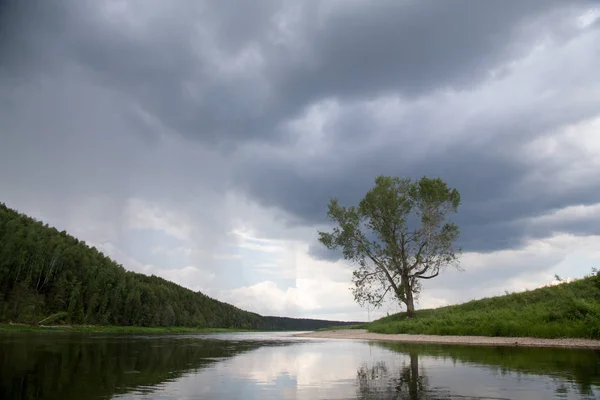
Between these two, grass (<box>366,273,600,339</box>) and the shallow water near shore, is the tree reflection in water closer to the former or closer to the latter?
the shallow water near shore

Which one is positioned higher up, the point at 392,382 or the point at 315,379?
the point at 392,382

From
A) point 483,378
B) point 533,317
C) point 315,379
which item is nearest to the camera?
point 483,378

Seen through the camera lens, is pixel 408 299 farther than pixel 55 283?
No

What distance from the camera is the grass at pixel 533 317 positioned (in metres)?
27.0

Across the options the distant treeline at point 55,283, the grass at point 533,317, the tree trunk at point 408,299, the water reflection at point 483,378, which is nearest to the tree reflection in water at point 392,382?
the water reflection at point 483,378

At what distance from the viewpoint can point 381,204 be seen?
5603 centimetres

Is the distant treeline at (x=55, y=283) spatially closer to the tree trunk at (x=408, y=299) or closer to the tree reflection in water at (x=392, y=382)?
the tree trunk at (x=408, y=299)

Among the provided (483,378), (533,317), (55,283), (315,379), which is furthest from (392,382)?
→ (55,283)

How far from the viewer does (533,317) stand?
30.7 m

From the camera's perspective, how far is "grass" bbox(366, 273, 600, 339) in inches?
1062

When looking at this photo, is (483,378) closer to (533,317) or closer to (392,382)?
(392,382)

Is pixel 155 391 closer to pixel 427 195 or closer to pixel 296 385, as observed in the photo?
pixel 296 385

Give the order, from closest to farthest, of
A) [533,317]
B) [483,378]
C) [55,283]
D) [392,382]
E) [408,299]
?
[392,382]
[483,378]
[533,317]
[408,299]
[55,283]

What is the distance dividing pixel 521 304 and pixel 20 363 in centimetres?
3969
